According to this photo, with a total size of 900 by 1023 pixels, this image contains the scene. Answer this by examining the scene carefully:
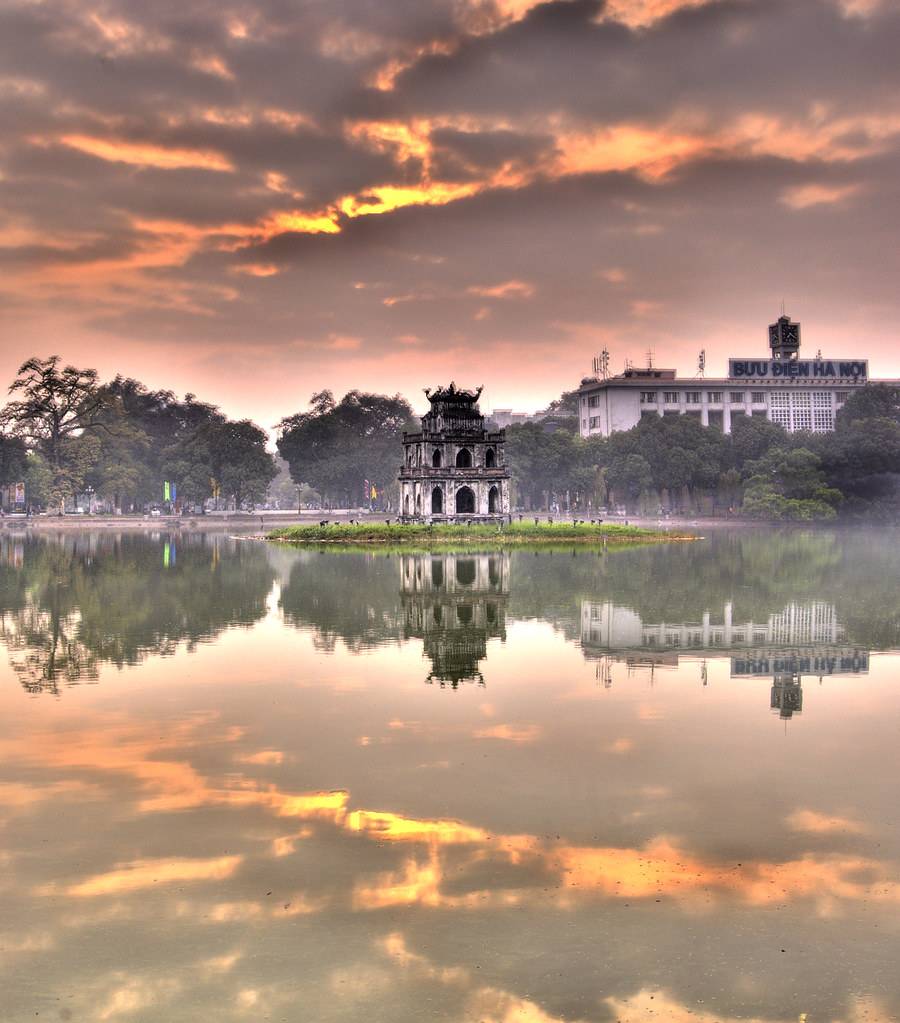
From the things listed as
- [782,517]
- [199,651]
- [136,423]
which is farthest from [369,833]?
[136,423]

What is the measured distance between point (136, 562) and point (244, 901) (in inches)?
2574

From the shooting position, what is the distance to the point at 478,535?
10350 cm

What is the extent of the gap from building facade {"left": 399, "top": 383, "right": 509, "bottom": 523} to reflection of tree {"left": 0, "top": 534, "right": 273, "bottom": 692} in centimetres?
3487

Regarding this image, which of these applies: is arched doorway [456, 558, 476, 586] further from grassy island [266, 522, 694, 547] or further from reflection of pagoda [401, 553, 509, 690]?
grassy island [266, 522, 694, 547]

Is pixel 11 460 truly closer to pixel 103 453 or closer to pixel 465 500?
pixel 103 453

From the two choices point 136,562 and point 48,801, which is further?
point 136,562

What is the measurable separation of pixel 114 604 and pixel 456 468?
73.8 m

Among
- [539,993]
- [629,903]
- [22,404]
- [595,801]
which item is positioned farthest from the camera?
[22,404]

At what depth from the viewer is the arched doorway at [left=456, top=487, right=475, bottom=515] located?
12156 cm

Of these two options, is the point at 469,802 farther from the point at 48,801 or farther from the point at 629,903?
the point at 48,801

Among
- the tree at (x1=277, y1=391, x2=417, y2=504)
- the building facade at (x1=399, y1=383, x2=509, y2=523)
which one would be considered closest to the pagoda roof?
the building facade at (x1=399, y1=383, x2=509, y2=523)

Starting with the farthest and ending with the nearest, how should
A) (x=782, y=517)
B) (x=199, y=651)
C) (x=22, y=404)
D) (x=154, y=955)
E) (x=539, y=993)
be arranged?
1. (x=22, y=404)
2. (x=782, y=517)
3. (x=199, y=651)
4. (x=154, y=955)
5. (x=539, y=993)

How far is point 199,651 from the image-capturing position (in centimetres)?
3531

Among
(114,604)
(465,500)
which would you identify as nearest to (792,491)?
(465,500)
